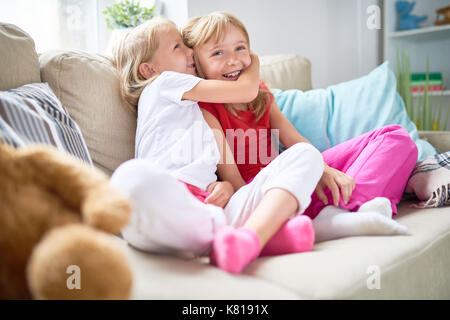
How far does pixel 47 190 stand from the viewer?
51 cm

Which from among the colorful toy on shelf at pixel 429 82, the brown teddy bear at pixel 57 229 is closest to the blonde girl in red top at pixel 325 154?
the brown teddy bear at pixel 57 229

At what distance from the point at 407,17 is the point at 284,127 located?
1.74 meters

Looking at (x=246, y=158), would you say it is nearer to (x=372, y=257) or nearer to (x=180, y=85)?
(x=180, y=85)

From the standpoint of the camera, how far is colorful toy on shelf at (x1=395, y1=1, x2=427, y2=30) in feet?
8.10

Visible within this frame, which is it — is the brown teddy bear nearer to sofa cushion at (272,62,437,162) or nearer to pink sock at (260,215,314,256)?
pink sock at (260,215,314,256)

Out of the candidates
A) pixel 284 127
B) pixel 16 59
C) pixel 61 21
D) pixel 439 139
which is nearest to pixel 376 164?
pixel 284 127

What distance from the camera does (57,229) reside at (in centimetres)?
46

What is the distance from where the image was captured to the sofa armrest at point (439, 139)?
1.41 metres

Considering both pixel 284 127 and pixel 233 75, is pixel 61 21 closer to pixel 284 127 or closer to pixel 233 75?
pixel 233 75

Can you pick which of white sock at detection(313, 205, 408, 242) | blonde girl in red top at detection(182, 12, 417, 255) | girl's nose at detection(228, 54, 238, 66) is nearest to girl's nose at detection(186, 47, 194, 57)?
blonde girl in red top at detection(182, 12, 417, 255)

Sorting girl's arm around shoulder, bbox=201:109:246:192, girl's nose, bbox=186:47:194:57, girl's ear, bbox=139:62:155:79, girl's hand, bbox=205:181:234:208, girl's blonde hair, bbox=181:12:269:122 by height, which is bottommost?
girl's hand, bbox=205:181:234:208

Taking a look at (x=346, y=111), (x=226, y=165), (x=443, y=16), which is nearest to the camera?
(x=226, y=165)
